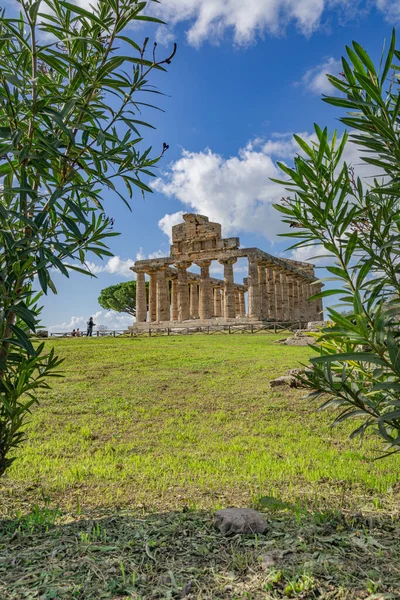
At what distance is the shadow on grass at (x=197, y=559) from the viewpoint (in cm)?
217

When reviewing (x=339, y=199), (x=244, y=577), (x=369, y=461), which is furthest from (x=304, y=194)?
(x=369, y=461)

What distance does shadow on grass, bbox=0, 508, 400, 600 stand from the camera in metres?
2.17

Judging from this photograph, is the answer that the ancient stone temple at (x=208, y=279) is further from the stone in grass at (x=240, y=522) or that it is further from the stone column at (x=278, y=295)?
the stone in grass at (x=240, y=522)

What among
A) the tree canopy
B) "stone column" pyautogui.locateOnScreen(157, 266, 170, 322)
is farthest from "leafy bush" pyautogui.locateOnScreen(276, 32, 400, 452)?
the tree canopy

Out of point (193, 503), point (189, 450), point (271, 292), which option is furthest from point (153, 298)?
point (193, 503)

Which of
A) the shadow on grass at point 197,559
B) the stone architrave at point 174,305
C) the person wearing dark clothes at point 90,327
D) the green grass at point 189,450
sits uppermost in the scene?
the stone architrave at point 174,305

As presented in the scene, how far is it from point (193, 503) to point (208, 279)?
38696 mm

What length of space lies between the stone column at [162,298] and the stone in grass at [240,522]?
4031cm

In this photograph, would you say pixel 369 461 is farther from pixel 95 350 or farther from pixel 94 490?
pixel 95 350

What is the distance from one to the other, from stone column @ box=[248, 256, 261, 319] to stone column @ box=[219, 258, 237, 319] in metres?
1.76

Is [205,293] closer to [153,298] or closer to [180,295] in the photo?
[180,295]

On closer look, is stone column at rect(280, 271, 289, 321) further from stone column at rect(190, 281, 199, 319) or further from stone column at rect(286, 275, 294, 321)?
stone column at rect(190, 281, 199, 319)

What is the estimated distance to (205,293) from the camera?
41.3 metres

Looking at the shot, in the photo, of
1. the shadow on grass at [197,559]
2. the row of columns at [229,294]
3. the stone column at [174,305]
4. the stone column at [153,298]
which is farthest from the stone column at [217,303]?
the shadow on grass at [197,559]
